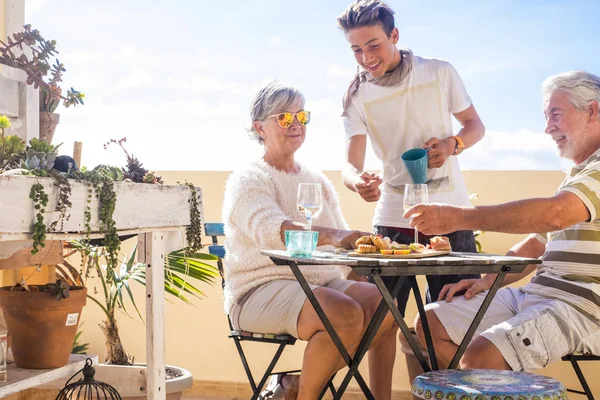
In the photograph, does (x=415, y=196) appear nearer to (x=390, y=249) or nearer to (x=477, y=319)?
(x=390, y=249)

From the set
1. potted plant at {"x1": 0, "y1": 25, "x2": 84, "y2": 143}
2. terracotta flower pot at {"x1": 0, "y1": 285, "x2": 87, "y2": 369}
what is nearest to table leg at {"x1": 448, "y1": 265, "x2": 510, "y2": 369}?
terracotta flower pot at {"x1": 0, "y1": 285, "x2": 87, "y2": 369}

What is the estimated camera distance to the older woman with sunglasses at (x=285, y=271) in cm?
270

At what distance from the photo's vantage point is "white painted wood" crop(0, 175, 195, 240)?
6.08ft

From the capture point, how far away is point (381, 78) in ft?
10.8

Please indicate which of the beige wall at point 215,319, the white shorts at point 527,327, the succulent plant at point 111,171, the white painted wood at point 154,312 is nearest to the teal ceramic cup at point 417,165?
the white shorts at point 527,327

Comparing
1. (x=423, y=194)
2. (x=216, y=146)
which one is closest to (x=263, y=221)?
(x=423, y=194)

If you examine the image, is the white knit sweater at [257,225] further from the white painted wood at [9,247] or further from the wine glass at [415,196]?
the white painted wood at [9,247]

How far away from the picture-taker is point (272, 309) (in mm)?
2807

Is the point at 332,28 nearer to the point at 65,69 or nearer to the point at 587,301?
the point at 65,69

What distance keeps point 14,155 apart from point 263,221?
99 cm

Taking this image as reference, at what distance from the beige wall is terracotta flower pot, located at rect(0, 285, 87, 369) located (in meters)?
1.99

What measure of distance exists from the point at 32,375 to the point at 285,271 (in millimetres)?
1002

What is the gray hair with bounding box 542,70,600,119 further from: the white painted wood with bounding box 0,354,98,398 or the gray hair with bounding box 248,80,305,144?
the white painted wood with bounding box 0,354,98,398

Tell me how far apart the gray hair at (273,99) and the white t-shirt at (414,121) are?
41 cm
